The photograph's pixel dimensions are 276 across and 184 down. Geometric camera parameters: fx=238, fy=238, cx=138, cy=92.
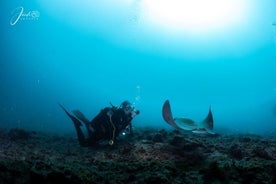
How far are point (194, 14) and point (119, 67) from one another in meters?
79.1

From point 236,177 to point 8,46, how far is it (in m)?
67.9

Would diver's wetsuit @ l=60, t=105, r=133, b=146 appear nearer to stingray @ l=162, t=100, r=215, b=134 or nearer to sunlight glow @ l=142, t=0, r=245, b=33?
stingray @ l=162, t=100, r=215, b=134

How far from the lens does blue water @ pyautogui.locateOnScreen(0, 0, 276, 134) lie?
170 feet

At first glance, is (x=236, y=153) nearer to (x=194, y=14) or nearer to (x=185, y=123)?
(x=185, y=123)

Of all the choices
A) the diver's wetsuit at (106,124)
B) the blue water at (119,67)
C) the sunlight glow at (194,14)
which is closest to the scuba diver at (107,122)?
the diver's wetsuit at (106,124)

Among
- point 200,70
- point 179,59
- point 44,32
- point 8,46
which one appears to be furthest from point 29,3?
point 200,70

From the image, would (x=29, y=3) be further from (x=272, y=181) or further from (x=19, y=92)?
(x=272, y=181)

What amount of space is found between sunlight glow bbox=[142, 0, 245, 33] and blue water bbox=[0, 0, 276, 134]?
526 centimetres

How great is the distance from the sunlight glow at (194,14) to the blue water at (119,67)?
5255 millimetres

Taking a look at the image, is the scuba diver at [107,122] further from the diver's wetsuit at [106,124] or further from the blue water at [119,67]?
the blue water at [119,67]

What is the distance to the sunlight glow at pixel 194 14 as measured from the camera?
146 feet

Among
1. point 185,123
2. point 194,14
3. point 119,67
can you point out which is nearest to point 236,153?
point 185,123

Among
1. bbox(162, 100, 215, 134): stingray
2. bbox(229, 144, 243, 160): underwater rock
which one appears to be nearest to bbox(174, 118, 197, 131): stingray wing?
bbox(162, 100, 215, 134): stingray

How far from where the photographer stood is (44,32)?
71875 millimetres
